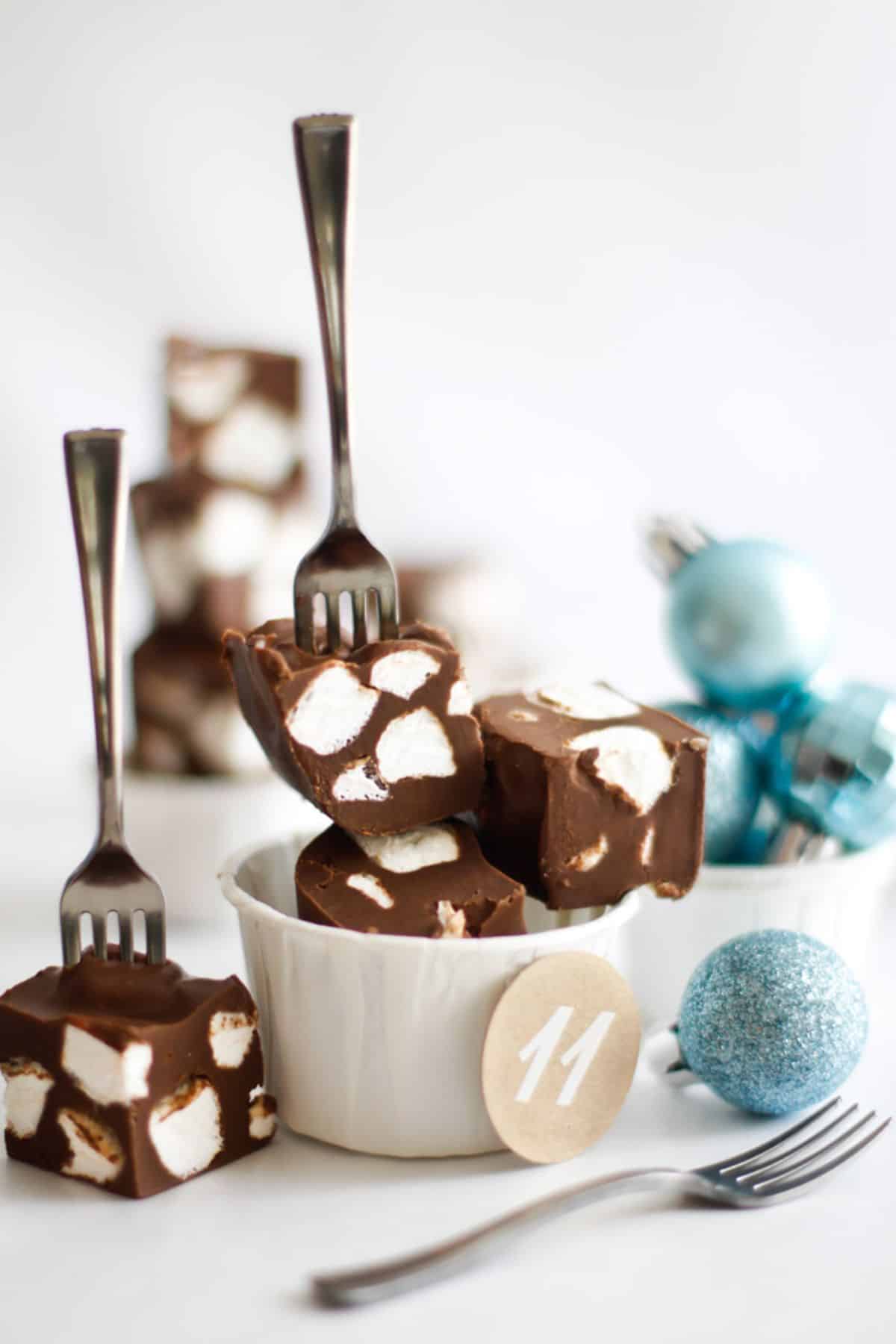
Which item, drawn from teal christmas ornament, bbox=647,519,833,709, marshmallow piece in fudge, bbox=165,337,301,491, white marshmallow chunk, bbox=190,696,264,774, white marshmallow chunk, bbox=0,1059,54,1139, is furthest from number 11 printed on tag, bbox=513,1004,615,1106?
marshmallow piece in fudge, bbox=165,337,301,491

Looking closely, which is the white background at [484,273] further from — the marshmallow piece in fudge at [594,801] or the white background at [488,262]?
the marshmallow piece in fudge at [594,801]

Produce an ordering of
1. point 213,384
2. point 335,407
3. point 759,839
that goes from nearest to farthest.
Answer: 1. point 335,407
2. point 759,839
3. point 213,384

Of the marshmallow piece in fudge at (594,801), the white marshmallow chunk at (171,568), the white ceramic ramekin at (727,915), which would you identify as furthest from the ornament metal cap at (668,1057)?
the white marshmallow chunk at (171,568)

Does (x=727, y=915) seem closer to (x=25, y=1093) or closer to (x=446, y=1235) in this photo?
(x=446, y=1235)

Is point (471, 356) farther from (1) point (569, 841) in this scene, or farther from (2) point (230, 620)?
(1) point (569, 841)

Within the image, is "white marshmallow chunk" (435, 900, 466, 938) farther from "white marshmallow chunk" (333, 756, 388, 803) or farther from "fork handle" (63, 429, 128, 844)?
"fork handle" (63, 429, 128, 844)

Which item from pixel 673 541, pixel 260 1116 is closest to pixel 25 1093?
pixel 260 1116
